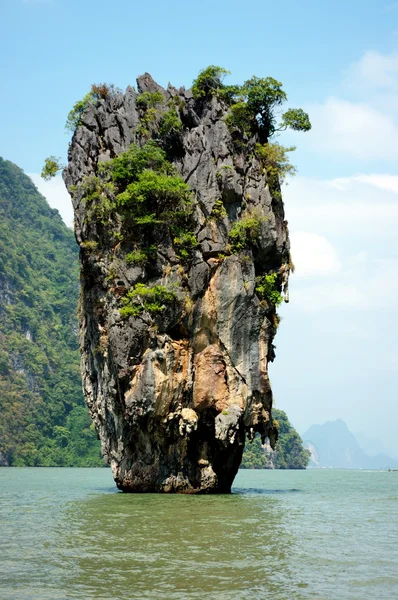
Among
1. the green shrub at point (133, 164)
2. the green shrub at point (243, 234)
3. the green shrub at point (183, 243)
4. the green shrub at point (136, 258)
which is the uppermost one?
the green shrub at point (133, 164)

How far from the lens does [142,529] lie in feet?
44.3

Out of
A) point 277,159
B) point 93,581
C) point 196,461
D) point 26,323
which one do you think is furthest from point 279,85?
point 26,323

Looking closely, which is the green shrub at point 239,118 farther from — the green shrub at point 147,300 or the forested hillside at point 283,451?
the forested hillside at point 283,451

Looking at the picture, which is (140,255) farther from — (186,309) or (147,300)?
(186,309)

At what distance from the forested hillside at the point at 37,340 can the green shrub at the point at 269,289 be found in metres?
56.1

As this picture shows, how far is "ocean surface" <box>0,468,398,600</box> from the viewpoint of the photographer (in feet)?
29.2

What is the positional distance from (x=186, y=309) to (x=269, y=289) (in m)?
2.90

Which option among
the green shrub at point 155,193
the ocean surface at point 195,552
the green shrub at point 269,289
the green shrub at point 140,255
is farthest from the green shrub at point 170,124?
the ocean surface at point 195,552

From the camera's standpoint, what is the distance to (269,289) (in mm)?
22688

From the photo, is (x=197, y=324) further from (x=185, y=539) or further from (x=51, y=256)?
(x=51, y=256)

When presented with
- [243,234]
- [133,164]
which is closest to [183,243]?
[243,234]

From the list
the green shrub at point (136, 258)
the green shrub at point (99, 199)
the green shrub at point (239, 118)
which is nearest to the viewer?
the green shrub at point (136, 258)

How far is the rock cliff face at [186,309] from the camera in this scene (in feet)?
68.6

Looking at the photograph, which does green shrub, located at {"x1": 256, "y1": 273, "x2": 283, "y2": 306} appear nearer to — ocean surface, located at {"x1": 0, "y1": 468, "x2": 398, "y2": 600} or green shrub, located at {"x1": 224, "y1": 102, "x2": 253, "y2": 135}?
green shrub, located at {"x1": 224, "y1": 102, "x2": 253, "y2": 135}
